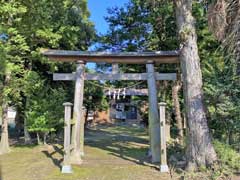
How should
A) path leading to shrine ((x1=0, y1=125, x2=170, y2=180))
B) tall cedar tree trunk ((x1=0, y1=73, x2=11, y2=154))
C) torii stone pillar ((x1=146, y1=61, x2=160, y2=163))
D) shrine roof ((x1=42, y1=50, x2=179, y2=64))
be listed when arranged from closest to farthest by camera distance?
path leading to shrine ((x1=0, y1=125, x2=170, y2=180))
torii stone pillar ((x1=146, y1=61, x2=160, y2=163))
shrine roof ((x1=42, y1=50, x2=179, y2=64))
tall cedar tree trunk ((x1=0, y1=73, x2=11, y2=154))

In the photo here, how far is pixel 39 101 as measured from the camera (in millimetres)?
12562

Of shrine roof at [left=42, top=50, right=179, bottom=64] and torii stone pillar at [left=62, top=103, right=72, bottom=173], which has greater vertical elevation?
shrine roof at [left=42, top=50, right=179, bottom=64]

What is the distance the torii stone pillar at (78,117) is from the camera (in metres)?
9.34

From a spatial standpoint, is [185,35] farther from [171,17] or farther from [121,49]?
[121,49]

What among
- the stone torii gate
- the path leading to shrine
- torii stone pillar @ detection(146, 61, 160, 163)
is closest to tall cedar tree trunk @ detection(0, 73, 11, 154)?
the path leading to shrine

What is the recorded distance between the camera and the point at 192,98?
25.8ft

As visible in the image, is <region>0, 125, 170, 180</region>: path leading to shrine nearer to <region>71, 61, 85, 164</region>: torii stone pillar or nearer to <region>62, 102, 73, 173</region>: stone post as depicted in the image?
<region>62, 102, 73, 173</region>: stone post

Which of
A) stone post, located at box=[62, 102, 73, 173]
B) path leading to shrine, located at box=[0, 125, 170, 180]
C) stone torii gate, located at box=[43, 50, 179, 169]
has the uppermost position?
stone torii gate, located at box=[43, 50, 179, 169]

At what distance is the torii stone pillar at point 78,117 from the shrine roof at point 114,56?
336mm

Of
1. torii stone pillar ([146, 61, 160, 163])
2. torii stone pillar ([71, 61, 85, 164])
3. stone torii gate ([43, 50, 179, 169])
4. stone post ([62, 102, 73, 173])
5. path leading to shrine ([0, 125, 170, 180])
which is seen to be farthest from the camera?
stone torii gate ([43, 50, 179, 169])

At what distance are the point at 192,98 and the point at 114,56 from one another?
3.36 metres

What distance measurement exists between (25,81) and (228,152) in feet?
25.3

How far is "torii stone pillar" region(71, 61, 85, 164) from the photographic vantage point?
30.7ft

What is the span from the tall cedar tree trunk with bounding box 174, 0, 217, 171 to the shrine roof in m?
1.85
